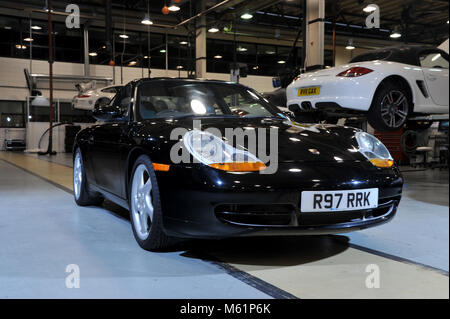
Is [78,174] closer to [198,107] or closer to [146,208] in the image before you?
[198,107]

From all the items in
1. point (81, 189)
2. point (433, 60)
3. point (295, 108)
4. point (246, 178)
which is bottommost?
point (81, 189)

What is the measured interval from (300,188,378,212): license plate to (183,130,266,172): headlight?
10.4 inches

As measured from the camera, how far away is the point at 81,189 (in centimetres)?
402

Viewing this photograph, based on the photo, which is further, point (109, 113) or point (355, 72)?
point (355, 72)

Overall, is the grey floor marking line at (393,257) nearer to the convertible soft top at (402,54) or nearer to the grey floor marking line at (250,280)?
the grey floor marking line at (250,280)

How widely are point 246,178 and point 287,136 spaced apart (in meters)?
0.51

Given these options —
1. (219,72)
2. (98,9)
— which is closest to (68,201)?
(98,9)

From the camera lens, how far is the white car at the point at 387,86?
516 cm

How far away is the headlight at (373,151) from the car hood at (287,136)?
0.04m

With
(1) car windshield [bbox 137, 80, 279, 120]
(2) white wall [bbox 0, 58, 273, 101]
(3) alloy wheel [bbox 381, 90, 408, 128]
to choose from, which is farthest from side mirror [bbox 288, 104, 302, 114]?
(2) white wall [bbox 0, 58, 273, 101]

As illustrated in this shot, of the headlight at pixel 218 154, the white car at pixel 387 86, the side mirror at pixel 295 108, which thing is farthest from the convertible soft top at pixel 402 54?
the headlight at pixel 218 154

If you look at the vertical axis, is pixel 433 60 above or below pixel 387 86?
above

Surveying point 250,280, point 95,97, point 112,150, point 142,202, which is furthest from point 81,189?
point 95,97
